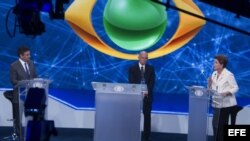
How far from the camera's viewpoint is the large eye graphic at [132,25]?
30.1 feet

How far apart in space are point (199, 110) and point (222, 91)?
1.37 ft

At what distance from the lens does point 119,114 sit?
6613mm

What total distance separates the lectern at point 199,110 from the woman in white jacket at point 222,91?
0.44ft

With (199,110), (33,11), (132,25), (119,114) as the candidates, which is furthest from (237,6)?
(132,25)

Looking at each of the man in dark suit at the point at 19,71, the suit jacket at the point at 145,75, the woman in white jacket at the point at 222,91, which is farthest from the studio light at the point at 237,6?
the suit jacket at the point at 145,75

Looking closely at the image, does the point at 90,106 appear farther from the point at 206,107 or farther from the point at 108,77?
the point at 206,107

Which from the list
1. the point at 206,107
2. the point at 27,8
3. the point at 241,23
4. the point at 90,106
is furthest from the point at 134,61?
the point at 27,8

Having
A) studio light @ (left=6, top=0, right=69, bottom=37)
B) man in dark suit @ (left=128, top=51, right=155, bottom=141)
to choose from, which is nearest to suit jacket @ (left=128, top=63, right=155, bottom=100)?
man in dark suit @ (left=128, top=51, right=155, bottom=141)

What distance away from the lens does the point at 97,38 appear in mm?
9562

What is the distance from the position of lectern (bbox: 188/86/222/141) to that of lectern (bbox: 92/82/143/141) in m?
0.79

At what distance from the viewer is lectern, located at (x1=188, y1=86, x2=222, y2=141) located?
6.75 metres

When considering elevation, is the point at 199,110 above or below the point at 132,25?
below

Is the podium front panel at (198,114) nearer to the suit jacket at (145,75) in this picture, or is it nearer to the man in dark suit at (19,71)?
the suit jacket at (145,75)

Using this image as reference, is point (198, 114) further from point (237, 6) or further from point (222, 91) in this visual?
point (237, 6)
